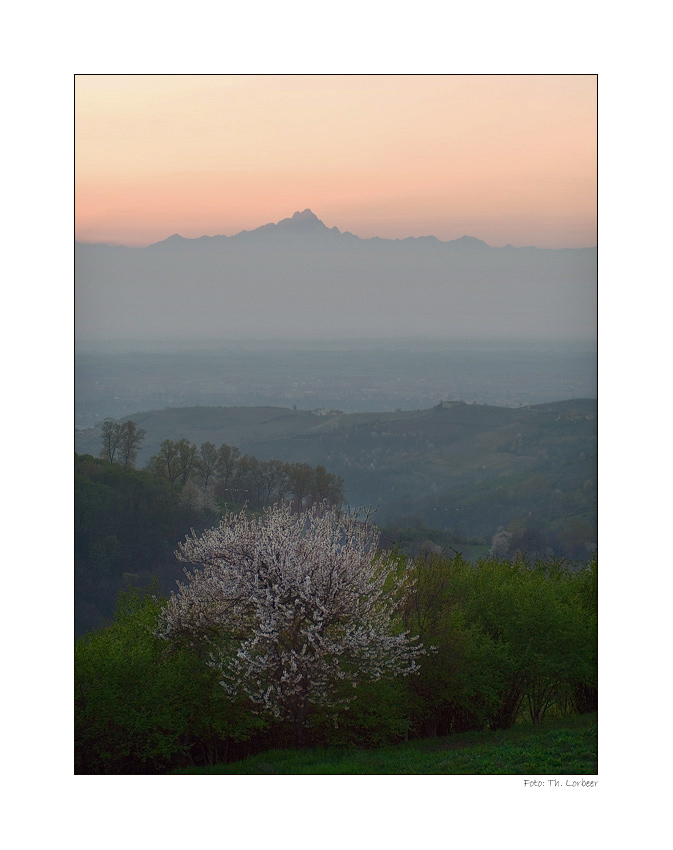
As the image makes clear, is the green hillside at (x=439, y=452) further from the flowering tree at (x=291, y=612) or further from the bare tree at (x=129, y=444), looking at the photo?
the flowering tree at (x=291, y=612)

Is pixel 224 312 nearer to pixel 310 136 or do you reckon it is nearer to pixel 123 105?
pixel 310 136

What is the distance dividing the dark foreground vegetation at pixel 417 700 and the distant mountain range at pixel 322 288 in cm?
1337

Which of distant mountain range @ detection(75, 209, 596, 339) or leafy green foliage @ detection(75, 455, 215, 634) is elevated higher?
distant mountain range @ detection(75, 209, 596, 339)

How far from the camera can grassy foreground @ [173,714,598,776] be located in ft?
42.2

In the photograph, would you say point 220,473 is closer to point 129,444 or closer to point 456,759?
point 129,444

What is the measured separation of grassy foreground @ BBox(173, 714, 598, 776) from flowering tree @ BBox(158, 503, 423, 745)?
0.94 m

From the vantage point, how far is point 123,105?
17.1 m

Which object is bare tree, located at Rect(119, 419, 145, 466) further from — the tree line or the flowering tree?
the flowering tree

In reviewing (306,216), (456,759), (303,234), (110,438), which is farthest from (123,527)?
(456,759)

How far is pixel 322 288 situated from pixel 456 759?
99.5ft

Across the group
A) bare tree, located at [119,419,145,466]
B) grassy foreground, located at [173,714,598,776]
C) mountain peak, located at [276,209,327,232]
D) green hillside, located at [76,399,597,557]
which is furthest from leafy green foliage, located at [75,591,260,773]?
green hillside, located at [76,399,597,557]

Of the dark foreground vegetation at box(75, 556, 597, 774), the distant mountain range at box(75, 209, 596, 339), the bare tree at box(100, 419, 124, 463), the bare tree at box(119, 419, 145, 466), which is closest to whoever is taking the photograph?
→ the dark foreground vegetation at box(75, 556, 597, 774)

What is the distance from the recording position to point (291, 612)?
13.5m

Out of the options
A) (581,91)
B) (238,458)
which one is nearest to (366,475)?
(238,458)
